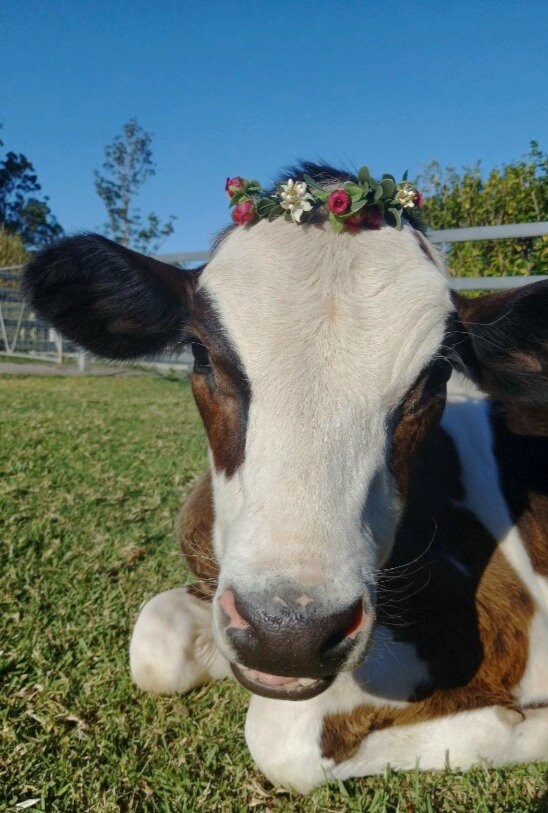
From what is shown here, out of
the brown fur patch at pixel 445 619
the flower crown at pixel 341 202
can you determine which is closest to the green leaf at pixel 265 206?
the flower crown at pixel 341 202

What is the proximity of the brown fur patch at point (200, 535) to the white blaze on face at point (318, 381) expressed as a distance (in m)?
0.68

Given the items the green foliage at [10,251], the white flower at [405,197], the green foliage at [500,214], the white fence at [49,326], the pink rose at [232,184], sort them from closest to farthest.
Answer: the white flower at [405,197] < the pink rose at [232,184] < the white fence at [49,326] < the green foliage at [500,214] < the green foliage at [10,251]

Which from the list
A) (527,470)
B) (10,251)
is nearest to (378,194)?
(527,470)

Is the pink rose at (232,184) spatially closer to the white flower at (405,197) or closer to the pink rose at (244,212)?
the pink rose at (244,212)

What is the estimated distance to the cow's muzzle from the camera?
5.49 feet

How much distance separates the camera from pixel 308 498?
1.85m

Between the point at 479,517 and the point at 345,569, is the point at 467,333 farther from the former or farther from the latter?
the point at 345,569

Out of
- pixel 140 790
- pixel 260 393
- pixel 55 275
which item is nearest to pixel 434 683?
pixel 140 790

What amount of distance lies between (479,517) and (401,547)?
521 millimetres

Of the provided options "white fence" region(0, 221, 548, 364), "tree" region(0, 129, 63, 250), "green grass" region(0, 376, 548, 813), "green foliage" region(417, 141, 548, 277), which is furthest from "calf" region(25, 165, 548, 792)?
"tree" region(0, 129, 63, 250)

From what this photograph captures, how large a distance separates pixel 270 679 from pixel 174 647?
3.33 feet

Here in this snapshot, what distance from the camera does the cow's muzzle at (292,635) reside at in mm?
1675

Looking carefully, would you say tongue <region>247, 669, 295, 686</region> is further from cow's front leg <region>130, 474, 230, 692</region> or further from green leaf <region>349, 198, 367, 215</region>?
green leaf <region>349, 198, 367, 215</region>

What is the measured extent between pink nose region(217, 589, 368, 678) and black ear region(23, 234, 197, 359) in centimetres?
139
